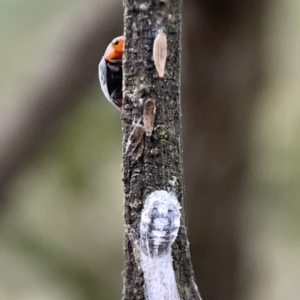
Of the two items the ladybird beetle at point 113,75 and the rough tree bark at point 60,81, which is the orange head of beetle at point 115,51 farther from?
the rough tree bark at point 60,81

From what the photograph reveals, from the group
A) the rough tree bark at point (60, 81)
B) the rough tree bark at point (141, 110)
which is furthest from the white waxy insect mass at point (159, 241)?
the rough tree bark at point (60, 81)

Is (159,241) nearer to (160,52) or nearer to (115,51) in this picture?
(160,52)

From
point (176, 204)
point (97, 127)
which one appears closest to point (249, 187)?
point (97, 127)

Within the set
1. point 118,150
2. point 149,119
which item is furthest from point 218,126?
point 149,119

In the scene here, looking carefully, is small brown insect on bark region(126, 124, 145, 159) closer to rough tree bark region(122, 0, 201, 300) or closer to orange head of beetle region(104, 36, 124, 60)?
rough tree bark region(122, 0, 201, 300)

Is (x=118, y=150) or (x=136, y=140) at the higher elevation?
(x=118, y=150)

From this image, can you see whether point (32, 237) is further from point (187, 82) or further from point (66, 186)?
point (187, 82)
